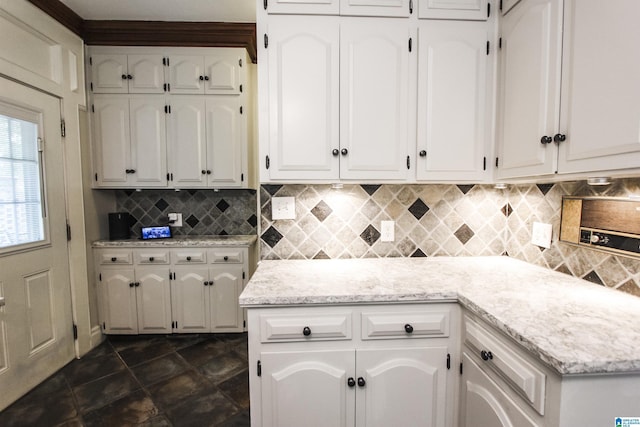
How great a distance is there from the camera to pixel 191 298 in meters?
2.42

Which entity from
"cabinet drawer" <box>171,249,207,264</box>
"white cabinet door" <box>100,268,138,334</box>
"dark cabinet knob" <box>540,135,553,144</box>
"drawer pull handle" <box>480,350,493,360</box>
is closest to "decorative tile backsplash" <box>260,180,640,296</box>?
"dark cabinet knob" <box>540,135,553,144</box>

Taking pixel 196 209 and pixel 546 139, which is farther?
pixel 196 209

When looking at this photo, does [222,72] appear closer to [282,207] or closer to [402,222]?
[282,207]

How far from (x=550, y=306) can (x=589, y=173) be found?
0.49 meters

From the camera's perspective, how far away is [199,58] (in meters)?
2.37

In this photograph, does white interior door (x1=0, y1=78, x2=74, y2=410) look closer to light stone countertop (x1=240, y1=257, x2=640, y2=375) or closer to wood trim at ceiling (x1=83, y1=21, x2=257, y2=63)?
wood trim at ceiling (x1=83, y1=21, x2=257, y2=63)

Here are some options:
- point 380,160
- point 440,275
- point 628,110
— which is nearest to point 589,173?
point 628,110

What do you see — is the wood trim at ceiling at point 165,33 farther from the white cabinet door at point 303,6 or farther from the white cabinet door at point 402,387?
the white cabinet door at point 402,387

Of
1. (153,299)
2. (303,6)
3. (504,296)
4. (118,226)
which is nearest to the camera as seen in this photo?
(504,296)

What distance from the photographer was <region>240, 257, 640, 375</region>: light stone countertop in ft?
2.45

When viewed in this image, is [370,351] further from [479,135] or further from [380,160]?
[479,135]

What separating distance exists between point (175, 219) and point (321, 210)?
1.82m

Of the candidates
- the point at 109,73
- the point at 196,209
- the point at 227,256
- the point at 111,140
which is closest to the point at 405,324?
the point at 227,256

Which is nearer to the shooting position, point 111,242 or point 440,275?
point 440,275
